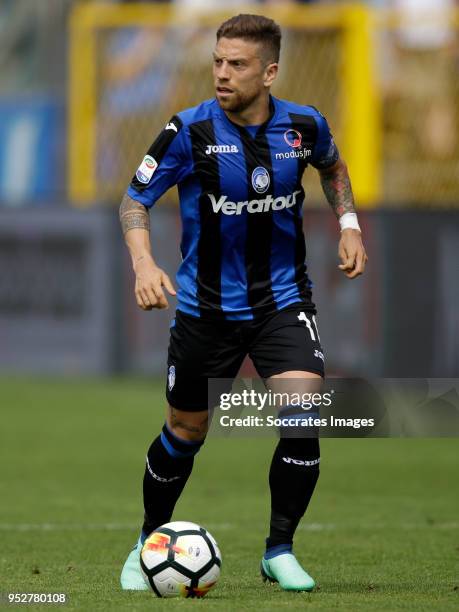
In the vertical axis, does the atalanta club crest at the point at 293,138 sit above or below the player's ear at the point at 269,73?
below

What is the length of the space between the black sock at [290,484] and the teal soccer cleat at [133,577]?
52 centimetres

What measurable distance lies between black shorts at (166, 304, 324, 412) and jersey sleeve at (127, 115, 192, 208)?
0.54m

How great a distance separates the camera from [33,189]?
21.0 m

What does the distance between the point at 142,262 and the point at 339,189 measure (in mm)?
1026

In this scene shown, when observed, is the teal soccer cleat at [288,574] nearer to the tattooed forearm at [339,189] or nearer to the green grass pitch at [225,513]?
the green grass pitch at [225,513]

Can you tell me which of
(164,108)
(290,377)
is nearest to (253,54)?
(290,377)

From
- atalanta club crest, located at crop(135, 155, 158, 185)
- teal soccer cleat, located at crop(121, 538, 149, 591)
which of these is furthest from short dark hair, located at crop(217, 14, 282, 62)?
teal soccer cleat, located at crop(121, 538, 149, 591)

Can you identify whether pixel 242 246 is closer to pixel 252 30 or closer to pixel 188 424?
pixel 188 424

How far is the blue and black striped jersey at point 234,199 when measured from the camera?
6.16 metres

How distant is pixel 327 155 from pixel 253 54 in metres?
0.56

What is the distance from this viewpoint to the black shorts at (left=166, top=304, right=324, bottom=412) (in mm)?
6184

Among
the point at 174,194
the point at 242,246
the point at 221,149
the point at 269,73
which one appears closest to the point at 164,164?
the point at 221,149

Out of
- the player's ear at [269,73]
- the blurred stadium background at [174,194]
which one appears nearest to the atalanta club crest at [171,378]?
the player's ear at [269,73]

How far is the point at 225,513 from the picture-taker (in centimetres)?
911
